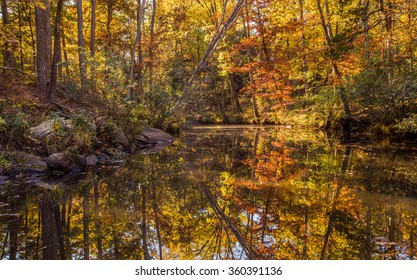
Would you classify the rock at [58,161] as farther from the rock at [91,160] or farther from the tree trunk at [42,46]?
the tree trunk at [42,46]

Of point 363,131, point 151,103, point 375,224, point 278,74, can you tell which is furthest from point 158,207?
point 278,74

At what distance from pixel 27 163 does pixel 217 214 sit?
199 inches

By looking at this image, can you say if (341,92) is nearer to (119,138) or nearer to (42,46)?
(119,138)

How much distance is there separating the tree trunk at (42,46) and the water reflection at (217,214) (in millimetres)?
8353

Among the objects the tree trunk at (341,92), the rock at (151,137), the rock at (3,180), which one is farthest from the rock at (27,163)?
the tree trunk at (341,92)

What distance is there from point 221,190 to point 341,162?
400 cm

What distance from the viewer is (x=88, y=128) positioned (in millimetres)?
8977

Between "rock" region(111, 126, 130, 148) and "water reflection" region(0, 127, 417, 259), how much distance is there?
3029mm

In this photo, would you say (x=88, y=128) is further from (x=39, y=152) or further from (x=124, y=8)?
(x=124, y=8)

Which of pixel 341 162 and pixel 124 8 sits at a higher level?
pixel 124 8

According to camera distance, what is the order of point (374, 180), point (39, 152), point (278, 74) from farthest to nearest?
point (278, 74), point (39, 152), point (374, 180)

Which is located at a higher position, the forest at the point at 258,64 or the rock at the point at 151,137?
the forest at the point at 258,64

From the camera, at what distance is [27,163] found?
7.34m

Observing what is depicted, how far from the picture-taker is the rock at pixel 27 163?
7066 millimetres
